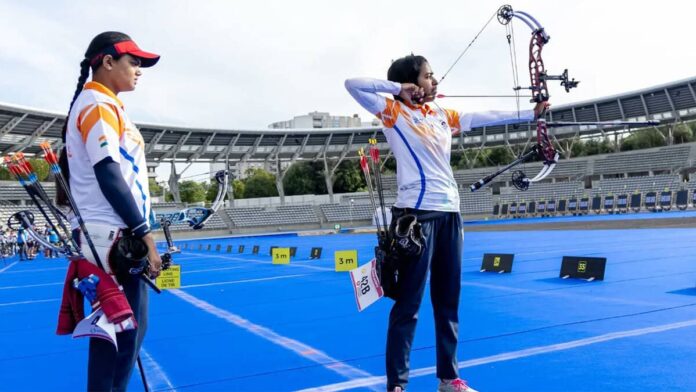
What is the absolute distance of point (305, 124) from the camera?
123 metres

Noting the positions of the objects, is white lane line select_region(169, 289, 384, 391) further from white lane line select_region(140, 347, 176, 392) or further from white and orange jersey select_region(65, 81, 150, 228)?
white and orange jersey select_region(65, 81, 150, 228)

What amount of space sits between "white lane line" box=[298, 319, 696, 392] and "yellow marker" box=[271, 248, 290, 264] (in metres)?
10.2

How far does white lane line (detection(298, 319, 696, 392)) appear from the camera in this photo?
11.0ft

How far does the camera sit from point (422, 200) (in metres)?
3.08

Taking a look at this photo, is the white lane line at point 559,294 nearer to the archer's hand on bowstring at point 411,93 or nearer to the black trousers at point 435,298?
the black trousers at point 435,298

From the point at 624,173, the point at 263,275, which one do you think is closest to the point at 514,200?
the point at 624,173

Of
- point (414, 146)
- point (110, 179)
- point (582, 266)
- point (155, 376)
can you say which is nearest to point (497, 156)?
point (582, 266)

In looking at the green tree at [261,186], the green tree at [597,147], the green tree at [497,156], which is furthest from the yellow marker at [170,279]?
the green tree at [261,186]

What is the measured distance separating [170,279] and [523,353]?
271 inches

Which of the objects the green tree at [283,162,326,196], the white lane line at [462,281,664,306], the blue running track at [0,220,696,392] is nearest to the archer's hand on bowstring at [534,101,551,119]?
the blue running track at [0,220,696,392]

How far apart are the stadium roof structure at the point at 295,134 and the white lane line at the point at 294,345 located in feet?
113

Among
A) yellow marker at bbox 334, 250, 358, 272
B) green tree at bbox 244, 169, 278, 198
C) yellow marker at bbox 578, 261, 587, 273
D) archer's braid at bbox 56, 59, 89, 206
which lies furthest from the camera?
green tree at bbox 244, 169, 278, 198

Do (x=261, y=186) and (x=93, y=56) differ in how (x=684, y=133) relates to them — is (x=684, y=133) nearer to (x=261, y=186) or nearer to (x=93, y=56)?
(x=261, y=186)

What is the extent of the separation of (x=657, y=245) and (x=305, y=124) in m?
113
